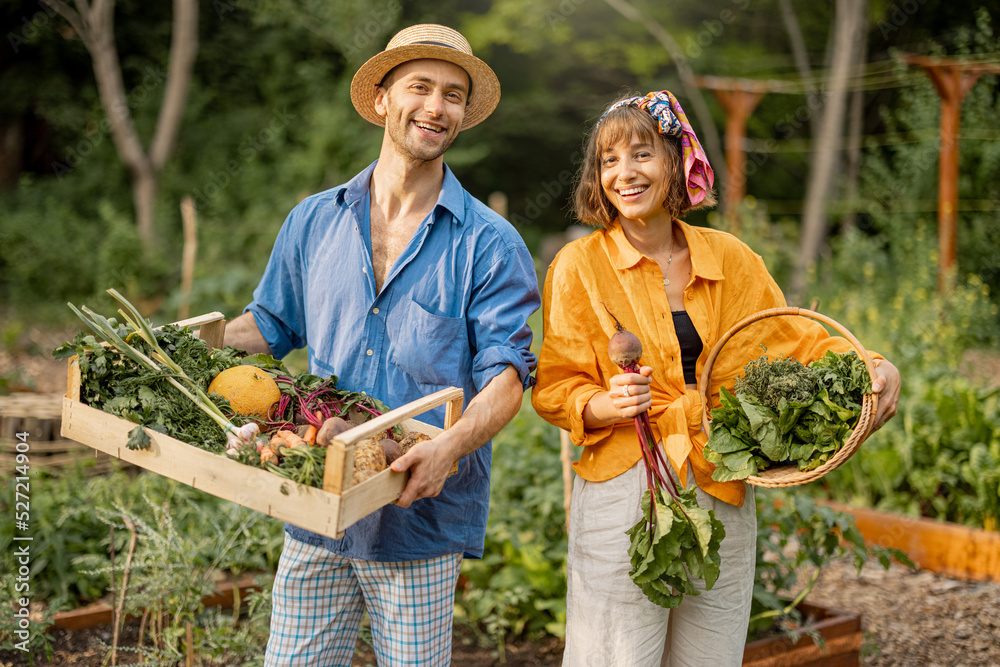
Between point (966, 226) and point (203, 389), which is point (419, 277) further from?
point (966, 226)

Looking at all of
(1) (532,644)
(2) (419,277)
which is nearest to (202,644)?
(1) (532,644)

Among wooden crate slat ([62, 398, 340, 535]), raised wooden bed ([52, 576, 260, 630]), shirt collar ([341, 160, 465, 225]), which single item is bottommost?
raised wooden bed ([52, 576, 260, 630])

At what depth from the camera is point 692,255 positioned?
223 centimetres

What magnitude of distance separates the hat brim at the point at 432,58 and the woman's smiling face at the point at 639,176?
452 millimetres

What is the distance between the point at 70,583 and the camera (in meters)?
3.50

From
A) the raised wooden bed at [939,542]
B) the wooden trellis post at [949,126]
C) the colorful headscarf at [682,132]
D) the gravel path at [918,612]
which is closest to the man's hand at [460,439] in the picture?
the colorful headscarf at [682,132]

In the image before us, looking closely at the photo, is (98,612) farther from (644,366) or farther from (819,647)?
(819,647)

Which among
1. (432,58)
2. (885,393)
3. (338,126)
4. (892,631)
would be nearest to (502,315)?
(432,58)

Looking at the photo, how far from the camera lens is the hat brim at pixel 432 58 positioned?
2205 millimetres

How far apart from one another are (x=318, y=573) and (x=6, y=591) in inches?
72.8

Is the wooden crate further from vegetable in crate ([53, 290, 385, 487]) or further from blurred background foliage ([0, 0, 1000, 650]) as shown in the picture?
blurred background foliage ([0, 0, 1000, 650])

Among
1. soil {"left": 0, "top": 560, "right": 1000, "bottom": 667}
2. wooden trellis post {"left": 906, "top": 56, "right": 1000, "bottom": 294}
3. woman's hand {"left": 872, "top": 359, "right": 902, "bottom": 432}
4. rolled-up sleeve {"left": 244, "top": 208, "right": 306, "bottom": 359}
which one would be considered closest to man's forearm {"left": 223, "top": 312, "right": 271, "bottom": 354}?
rolled-up sleeve {"left": 244, "top": 208, "right": 306, "bottom": 359}

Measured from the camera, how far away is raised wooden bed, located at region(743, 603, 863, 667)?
289 cm

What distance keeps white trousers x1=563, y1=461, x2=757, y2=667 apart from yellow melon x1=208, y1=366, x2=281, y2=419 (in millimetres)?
909
